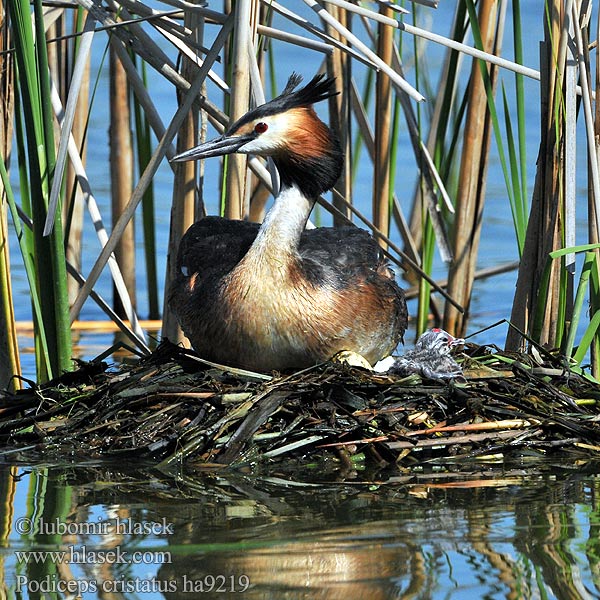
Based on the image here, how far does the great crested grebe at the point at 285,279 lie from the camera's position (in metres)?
4.73

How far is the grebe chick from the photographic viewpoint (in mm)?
4641

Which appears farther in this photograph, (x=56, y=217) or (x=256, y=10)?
(x=256, y=10)

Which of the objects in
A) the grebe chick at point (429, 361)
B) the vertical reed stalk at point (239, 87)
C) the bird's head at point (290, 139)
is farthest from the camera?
the vertical reed stalk at point (239, 87)

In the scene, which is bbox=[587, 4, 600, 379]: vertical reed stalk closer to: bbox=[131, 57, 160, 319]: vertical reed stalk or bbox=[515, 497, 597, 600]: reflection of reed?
bbox=[515, 497, 597, 600]: reflection of reed

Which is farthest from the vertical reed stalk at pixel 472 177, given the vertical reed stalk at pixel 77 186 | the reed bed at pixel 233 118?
the vertical reed stalk at pixel 77 186

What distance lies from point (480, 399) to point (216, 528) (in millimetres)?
1322

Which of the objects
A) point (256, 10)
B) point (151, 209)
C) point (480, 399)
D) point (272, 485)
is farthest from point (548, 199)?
point (151, 209)

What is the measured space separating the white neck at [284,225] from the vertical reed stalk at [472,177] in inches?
57.9

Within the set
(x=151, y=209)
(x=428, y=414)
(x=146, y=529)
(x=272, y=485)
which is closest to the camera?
(x=146, y=529)

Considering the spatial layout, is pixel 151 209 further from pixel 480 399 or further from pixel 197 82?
pixel 480 399

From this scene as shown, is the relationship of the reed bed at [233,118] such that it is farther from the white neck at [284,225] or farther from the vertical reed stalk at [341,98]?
the white neck at [284,225]

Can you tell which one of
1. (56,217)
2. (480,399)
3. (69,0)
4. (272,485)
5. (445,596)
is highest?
(69,0)

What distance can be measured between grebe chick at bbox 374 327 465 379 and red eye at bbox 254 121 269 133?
1.11 metres

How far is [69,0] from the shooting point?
5.42 m
